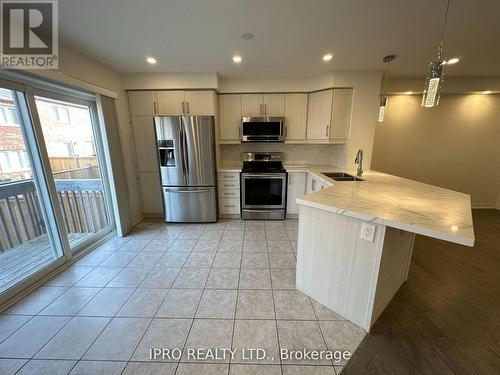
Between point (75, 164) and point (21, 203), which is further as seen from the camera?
point (75, 164)

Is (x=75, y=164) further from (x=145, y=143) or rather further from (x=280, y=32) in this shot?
(x=280, y=32)

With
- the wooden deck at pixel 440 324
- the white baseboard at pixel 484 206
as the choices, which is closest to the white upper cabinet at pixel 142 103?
the wooden deck at pixel 440 324

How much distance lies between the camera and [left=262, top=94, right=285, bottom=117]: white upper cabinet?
11.6 feet

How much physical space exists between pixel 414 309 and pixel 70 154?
4229mm

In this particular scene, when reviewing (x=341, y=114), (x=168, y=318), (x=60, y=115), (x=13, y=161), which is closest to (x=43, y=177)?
(x=13, y=161)

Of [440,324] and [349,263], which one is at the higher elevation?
[349,263]

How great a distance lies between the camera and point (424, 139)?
153 inches

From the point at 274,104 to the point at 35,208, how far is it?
366 cm

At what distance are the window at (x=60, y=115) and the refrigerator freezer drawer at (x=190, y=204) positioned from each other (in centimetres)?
153

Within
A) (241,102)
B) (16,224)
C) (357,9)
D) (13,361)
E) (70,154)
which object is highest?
(357,9)

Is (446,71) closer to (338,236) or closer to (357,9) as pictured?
(357,9)

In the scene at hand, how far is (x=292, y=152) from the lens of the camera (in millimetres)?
3979

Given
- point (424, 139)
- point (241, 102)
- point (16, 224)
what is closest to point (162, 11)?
point (241, 102)

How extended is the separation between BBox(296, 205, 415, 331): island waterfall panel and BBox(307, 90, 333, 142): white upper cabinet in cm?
219
